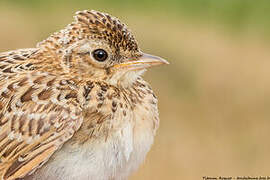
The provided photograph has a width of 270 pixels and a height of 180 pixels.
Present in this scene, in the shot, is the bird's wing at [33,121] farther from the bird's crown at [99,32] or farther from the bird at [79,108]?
the bird's crown at [99,32]

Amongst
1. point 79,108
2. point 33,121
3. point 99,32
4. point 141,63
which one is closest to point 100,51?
point 99,32

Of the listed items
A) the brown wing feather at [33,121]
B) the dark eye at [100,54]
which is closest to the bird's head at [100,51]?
the dark eye at [100,54]

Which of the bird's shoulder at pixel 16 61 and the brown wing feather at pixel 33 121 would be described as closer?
the brown wing feather at pixel 33 121

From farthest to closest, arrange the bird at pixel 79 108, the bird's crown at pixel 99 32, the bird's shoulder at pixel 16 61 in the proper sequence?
the bird's shoulder at pixel 16 61
the bird's crown at pixel 99 32
the bird at pixel 79 108

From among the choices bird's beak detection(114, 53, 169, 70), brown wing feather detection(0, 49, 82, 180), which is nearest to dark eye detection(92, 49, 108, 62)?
bird's beak detection(114, 53, 169, 70)

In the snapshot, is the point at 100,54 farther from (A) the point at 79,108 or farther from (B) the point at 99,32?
(A) the point at 79,108

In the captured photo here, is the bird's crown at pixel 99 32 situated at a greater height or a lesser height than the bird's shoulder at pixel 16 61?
greater

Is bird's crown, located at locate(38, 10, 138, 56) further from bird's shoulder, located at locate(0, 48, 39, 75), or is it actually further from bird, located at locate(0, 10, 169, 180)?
bird's shoulder, located at locate(0, 48, 39, 75)

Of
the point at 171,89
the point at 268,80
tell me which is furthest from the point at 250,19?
the point at 171,89
